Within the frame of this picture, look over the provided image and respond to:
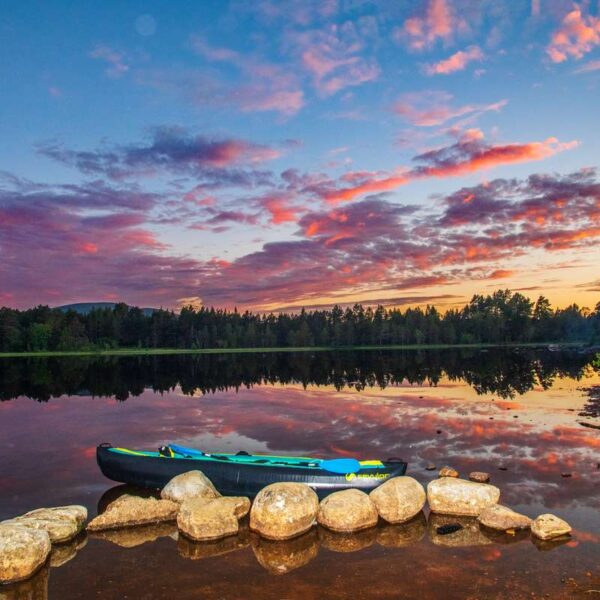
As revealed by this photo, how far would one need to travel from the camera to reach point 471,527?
1678 centimetres

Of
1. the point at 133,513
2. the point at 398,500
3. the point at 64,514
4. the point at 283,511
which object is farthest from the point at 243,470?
the point at 64,514

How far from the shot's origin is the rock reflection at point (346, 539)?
15.5 meters

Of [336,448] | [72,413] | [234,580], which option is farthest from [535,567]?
[72,413]

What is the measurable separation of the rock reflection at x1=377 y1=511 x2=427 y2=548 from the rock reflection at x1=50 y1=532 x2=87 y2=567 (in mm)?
8935

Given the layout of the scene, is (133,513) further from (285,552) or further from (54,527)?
(285,552)

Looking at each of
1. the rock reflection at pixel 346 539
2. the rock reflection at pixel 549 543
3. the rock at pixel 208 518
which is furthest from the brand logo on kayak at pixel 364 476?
the rock reflection at pixel 549 543

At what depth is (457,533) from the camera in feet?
53.8

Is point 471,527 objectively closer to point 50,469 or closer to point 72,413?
point 50,469

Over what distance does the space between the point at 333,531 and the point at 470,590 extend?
4858mm

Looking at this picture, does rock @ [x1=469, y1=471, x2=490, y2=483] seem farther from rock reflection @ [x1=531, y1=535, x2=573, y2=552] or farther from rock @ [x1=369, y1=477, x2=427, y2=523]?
rock reflection @ [x1=531, y1=535, x2=573, y2=552]

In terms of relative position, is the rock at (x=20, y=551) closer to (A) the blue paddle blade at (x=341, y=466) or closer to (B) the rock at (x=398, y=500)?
(A) the blue paddle blade at (x=341, y=466)

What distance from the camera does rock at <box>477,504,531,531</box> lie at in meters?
16.4

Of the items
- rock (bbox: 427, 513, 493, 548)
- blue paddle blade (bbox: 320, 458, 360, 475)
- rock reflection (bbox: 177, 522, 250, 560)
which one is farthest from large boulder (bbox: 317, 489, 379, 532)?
rock reflection (bbox: 177, 522, 250, 560)

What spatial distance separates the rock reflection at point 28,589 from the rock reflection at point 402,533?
30.2 ft
